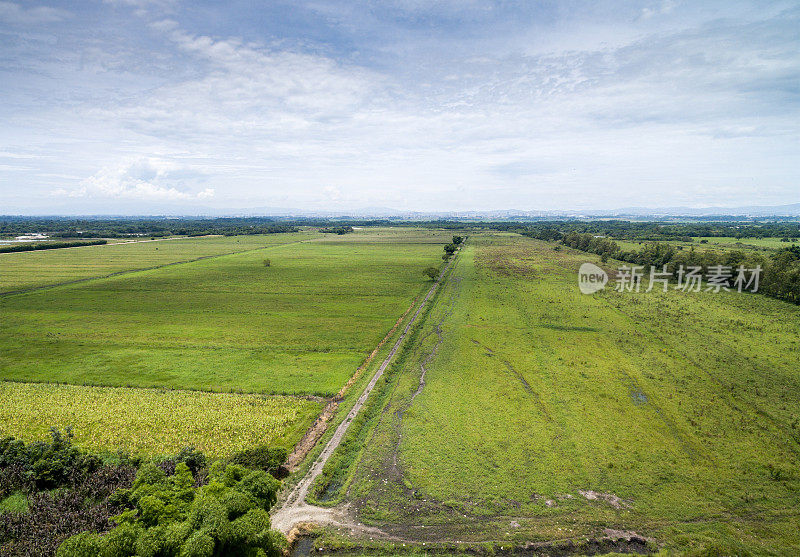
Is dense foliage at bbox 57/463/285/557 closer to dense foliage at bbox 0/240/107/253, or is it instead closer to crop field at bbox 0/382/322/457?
crop field at bbox 0/382/322/457

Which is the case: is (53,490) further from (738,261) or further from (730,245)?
(730,245)

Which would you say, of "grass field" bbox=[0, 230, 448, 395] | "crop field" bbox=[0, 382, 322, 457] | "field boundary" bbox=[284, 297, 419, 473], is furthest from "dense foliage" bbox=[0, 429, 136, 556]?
"grass field" bbox=[0, 230, 448, 395]

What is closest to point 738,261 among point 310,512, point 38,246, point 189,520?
point 310,512

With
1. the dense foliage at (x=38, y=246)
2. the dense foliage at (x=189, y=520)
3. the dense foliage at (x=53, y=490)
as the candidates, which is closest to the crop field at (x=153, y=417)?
the dense foliage at (x=53, y=490)

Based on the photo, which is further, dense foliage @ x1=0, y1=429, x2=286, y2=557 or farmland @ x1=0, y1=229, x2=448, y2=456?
farmland @ x1=0, y1=229, x2=448, y2=456

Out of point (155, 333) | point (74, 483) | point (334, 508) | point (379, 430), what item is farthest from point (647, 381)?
point (155, 333)

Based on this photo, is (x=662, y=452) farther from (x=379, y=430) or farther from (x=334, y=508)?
(x=334, y=508)

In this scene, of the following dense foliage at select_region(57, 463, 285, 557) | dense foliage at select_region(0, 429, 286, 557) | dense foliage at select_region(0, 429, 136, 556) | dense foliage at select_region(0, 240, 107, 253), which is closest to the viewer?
dense foliage at select_region(57, 463, 285, 557)
